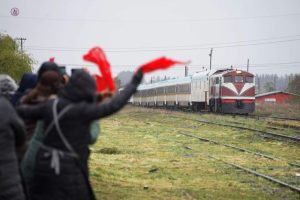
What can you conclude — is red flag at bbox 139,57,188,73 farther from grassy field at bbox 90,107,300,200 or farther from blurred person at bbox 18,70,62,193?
grassy field at bbox 90,107,300,200

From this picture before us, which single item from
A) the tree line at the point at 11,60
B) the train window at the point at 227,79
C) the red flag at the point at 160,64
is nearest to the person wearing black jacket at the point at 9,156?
the red flag at the point at 160,64

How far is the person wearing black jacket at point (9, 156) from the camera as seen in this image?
16.0ft

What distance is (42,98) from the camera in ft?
17.6

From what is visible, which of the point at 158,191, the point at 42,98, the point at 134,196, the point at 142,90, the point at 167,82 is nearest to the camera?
the point at 42,98

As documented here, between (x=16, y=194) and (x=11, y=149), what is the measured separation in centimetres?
39

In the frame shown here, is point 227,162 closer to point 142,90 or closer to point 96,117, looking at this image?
point 96,117

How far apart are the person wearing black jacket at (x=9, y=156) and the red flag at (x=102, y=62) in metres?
0.97

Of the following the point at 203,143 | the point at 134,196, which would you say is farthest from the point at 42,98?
the point at 203,143

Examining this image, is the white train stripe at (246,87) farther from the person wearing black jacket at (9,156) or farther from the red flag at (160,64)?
the person wearing black jacket at (9,156)

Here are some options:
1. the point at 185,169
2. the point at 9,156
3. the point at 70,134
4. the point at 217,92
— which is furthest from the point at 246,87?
the point at 9,156

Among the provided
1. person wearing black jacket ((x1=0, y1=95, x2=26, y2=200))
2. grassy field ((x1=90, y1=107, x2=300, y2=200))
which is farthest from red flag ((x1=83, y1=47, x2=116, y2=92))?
grassy field ((x1=90, y1=107, x2=300, y2=200))

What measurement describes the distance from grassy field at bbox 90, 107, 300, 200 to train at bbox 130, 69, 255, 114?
14.7 metres

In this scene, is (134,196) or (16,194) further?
(134,196)

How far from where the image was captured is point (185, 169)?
1338 cm
